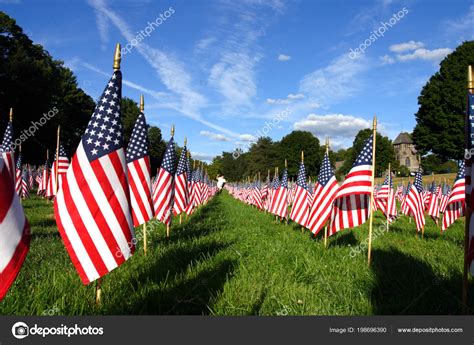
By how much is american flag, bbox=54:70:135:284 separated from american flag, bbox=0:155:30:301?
1030 mm

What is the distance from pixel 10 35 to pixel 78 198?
44.5m

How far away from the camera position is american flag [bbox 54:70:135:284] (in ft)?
14.3

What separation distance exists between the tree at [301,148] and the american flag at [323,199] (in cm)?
8754

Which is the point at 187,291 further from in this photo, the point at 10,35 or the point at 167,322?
the point at 10,35

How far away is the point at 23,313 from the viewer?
14.2ft

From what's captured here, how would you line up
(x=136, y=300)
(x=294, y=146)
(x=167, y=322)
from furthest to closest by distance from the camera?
(x=294, y=146) < (x=136, y=300) < (x=167, y=322)

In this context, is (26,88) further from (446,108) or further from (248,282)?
(446,108)

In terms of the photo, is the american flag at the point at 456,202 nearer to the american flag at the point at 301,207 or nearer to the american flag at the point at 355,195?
the american flag at the point at 355,195

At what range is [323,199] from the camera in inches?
383

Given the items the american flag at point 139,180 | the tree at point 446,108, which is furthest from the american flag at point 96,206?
the tree at point 446,108

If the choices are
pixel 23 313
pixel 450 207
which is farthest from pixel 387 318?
pixel 450 207

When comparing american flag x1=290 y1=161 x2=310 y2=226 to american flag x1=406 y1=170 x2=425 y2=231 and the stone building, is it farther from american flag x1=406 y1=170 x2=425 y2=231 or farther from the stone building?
the stone building

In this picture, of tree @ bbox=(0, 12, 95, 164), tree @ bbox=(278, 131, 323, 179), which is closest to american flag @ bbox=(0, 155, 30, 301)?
tree @ bbox=(0, 12, 95, 164)

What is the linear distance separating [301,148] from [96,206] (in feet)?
315
